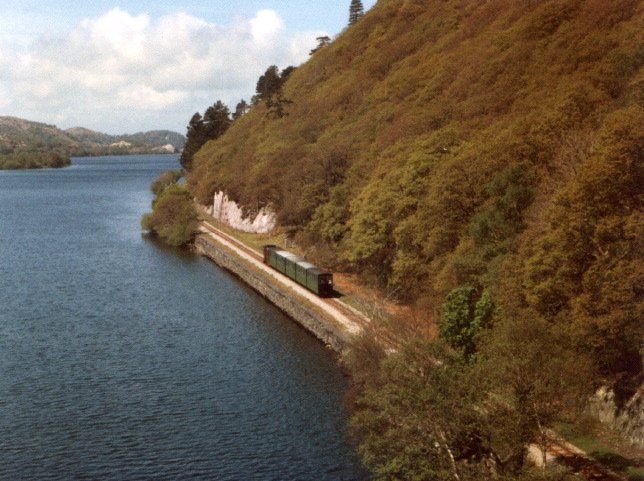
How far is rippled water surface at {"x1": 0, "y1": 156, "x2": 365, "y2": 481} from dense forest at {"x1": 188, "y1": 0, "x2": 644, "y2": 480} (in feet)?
18.5

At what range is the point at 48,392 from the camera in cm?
4912

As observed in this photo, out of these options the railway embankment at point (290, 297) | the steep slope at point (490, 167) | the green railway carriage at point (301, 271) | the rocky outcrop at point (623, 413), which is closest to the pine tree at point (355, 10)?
the steep slope at point (490, 167)

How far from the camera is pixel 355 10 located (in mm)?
188750

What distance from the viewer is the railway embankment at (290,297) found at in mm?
59031

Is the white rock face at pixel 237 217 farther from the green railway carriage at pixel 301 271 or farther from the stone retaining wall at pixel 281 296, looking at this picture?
the green railway carriage at pixel 301 271

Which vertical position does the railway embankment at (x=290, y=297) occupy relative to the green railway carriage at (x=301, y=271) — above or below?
below

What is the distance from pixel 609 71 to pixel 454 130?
15.3 m

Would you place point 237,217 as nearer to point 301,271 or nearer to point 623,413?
point 301,271

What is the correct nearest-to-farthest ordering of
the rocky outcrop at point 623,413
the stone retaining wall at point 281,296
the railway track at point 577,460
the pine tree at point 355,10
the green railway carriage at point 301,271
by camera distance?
1. the railway track at point 577,460
2. the rocky outcrop at point 623,413
3. the stone retaining wall at point 281,296
4. the green railway carriage at point 301,271
5. the pine tree at point 355,10

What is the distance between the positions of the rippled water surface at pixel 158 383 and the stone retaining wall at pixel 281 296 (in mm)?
1216

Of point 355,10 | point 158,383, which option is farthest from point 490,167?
point 355,10

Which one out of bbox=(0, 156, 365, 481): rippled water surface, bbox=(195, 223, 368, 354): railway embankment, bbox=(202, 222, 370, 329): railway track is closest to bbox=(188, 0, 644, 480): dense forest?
bbox=(202, 222, 370, 329): railway track

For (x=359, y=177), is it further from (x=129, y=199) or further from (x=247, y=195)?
(x=129, y=199)

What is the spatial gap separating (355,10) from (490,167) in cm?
14647
